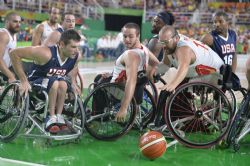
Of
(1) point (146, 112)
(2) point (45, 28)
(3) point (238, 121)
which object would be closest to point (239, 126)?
(3) point (238, 121)

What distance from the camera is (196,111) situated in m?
4.54

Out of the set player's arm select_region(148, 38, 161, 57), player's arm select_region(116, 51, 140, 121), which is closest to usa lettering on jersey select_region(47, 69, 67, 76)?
player's arm select_region(116, 51, 140, 121)

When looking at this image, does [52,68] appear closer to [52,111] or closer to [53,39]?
[52,111]

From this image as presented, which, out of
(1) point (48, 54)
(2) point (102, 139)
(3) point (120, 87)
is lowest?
(2) point (102, 139)

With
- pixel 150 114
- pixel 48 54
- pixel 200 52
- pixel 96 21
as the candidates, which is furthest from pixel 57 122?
pixel 96 21

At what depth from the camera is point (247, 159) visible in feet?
13.9

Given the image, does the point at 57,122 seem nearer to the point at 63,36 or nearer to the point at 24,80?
the point at 24,80

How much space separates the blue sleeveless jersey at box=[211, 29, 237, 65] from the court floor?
1.33 metres

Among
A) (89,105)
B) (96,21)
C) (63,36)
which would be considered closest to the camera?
(63,36)

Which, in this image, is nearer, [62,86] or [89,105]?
[62,86]

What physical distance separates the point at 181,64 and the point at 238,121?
29.3 inches

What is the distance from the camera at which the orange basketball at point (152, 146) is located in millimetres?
4039

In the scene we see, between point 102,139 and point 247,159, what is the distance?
4.73ft

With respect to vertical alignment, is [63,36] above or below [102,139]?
above
